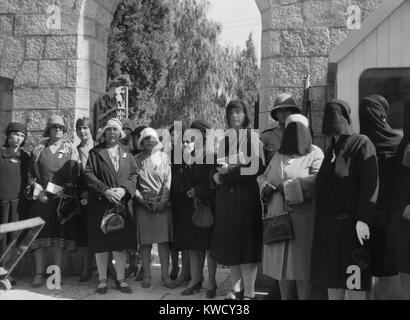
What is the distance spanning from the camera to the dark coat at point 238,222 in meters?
4.64

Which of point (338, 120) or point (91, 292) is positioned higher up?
point (338, 120)

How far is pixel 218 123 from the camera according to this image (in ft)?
63.2

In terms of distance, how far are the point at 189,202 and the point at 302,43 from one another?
2.17 m

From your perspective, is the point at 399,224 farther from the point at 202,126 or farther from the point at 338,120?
the point at 202,126

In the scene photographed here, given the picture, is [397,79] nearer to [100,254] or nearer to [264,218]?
[264,218]

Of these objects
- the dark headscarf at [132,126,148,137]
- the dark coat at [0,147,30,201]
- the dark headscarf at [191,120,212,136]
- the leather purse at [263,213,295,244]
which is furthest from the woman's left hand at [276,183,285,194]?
the dark coat at [0,147,30,201]

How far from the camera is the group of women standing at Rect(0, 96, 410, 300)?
3758 mm

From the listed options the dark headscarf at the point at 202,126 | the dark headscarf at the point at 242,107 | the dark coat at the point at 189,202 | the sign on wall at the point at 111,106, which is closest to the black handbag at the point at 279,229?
the dark headscarf at the point at 242,107

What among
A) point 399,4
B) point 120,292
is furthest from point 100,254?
point 399,4

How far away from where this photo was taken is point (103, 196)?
17.6 ft

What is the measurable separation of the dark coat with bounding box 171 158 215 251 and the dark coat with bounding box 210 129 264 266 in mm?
465

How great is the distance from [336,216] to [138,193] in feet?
7.77

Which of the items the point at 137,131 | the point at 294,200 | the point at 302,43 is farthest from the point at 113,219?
the point at 302,43

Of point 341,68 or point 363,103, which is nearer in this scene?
point 363,103
